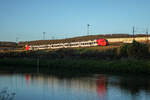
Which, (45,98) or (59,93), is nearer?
(45,98)

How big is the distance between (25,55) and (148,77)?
102 ft

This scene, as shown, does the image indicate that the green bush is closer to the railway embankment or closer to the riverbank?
the railway embankment

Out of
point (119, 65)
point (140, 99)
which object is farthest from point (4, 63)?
point (140, 99)

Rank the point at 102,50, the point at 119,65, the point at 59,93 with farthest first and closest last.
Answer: the point at 102,50 → the point at 119,65 → the point at 59,93

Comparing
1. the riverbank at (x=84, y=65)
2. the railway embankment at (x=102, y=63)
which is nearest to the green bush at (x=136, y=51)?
the railway embankment at (x=102, y=63)

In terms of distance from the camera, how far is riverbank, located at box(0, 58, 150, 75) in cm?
2867

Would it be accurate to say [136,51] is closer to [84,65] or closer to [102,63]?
[102,63]

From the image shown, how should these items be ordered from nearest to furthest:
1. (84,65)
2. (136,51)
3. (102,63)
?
1. (102,63)
2. (136,51)
3. (84,65)

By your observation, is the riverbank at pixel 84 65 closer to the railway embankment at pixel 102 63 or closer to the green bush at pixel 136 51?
the railway embankment at pixel 102 63

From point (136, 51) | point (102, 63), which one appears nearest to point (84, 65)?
point (102, 63)

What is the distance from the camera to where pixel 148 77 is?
25422 mm

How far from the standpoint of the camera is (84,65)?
34156 mm

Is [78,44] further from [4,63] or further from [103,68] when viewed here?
[103,68]

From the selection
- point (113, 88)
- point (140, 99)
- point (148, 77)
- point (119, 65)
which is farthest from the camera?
point (119, 65)
